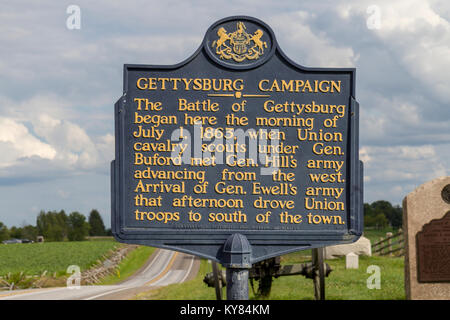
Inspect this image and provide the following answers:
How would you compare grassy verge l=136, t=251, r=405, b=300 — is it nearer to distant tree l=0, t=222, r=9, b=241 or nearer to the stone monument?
the stone monument

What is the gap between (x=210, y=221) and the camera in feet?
27.1

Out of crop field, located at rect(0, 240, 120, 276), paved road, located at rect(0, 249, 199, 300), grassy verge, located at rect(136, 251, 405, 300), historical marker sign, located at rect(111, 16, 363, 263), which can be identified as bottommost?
paved road, located at rect(0, 249, 199, 300)

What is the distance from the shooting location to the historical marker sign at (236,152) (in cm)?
825

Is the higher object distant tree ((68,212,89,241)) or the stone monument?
the stone monument

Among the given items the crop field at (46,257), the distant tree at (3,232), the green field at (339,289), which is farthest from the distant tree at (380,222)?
the green field at (339,289)

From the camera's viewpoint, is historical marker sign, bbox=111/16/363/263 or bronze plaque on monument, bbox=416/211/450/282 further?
bronze plaque on monument, bbox=416/211/450/282

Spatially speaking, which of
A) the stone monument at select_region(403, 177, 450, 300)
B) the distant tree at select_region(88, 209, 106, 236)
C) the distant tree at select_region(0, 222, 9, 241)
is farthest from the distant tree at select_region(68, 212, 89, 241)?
the stone monument at select_region(403, 177, 450, 300)

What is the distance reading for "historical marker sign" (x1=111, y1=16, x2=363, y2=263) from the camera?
8250mm

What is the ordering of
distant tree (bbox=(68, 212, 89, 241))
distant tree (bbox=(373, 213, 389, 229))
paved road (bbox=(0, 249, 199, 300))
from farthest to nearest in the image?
distant tree (bbox=(373, 213, 389, 229)) → distant tree (bbox=(68, 212, 89, 241)) → paved road (bbox=(0, 249, 199, 300))

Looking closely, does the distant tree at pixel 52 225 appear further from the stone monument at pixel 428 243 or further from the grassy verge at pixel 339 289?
the stone monument at pixel 428 243

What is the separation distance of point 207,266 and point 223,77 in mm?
36639

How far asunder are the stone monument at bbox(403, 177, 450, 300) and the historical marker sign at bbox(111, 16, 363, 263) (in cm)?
334

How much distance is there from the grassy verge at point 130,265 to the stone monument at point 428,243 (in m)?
26.0
